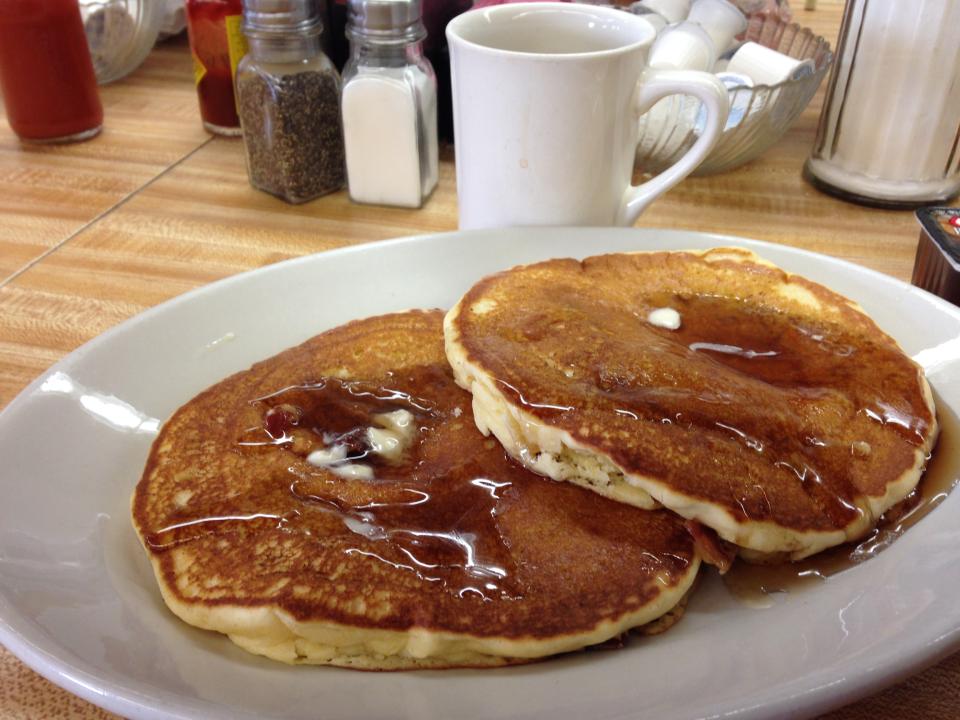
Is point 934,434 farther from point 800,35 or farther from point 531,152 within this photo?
point 800,35

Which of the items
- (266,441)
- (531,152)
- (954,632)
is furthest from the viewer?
(531,152)

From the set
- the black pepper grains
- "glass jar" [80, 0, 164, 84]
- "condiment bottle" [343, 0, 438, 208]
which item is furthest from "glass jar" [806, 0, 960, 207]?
"glass jar" [80, 0, 164, 84]

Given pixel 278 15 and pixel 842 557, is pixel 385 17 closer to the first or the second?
pixel 278 15

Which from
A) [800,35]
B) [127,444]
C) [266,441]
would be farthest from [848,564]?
[800,35]

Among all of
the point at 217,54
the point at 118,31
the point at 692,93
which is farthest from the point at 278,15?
the point at 118,31

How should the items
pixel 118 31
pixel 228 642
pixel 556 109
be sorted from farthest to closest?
pixel 118 31
pixel 556 109
pixel 228 642

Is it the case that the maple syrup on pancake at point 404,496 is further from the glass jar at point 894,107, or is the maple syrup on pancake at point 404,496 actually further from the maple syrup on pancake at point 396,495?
the glass jar at point 894,107
